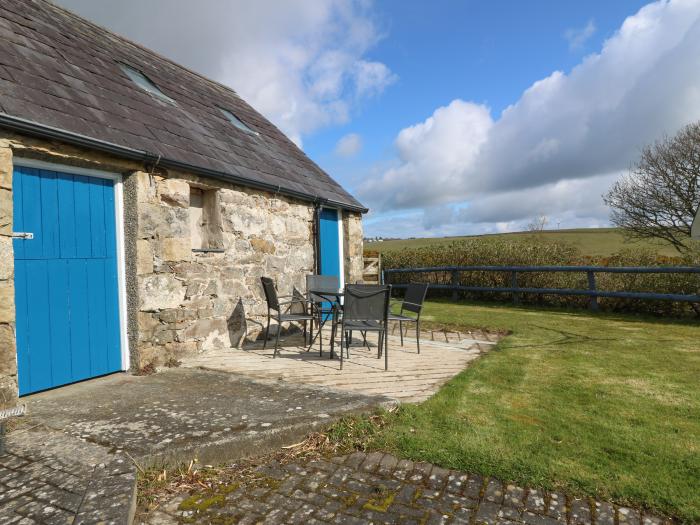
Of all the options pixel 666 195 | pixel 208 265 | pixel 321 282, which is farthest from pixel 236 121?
pixel 666 195

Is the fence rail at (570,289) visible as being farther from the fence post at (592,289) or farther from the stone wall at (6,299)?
the stone wall at (6,299)

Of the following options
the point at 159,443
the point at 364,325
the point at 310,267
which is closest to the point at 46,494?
the point at 159,443

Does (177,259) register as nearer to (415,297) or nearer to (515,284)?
(415,297)

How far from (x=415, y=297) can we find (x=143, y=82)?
5480 millimetres

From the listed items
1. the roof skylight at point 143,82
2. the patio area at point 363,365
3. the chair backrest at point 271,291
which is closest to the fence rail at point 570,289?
the patio area at point 363,365

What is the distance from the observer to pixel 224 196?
19.7ft

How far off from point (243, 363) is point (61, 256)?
2172 millimetres

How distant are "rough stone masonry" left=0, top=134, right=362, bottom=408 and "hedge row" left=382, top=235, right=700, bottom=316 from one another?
6826 millimetres

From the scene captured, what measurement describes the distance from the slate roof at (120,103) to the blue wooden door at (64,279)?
65 cm

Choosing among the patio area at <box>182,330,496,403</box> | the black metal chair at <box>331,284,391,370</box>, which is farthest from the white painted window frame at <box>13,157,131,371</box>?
the black metal chair at <box>331,284,391,370</box>

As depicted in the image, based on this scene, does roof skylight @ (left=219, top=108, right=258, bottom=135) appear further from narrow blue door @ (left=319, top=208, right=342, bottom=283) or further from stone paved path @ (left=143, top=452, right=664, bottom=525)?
stone paved path @ (left=143, top=452, right=664, bottom=525)

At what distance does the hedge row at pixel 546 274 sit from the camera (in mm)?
8930

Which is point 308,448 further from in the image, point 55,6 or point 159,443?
point 55,6

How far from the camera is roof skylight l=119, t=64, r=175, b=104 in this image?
6.83 metres
